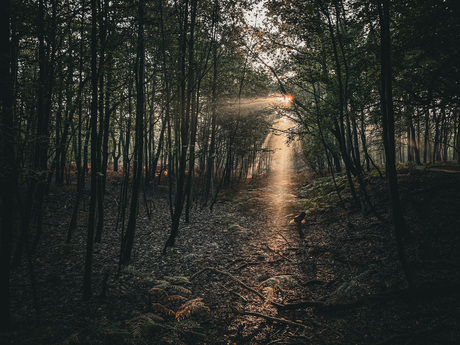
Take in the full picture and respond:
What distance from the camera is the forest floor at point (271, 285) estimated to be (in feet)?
12.0

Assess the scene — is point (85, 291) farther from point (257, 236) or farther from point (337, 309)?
point (257, 236)

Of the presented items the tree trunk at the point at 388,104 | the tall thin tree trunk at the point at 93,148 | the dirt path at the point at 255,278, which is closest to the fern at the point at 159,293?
the dirt path at the point at 255,278

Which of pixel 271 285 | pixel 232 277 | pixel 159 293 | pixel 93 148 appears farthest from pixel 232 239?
pixel 93 148

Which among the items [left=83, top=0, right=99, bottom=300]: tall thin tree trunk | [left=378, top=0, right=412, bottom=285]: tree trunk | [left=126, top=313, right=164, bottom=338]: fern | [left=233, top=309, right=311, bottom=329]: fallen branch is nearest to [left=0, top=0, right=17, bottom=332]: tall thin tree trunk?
[left=83, top=0, right=99, bottom=300]: tall thin tree trunk

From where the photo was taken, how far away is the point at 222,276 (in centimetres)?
609

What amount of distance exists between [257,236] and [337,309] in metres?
5.06

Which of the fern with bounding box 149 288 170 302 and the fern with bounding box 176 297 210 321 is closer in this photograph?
the fern with bounding box 176 297 210 321

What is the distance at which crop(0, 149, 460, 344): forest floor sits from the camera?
3.66 meters

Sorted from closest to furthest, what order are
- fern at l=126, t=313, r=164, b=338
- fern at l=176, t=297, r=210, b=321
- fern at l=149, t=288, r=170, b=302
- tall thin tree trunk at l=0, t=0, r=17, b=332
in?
tall thin tree trunk at l=0, t=0, r=17, b=332 → fern at l=126, t=313, r=164, b=338 → fern at l=176, t=297, r=210, b=321 → fern at l=149, t=288, r=170, b=302

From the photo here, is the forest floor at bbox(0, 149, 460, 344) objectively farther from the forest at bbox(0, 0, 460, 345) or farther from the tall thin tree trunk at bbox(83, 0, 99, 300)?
the tall thin tree trunk at bbox(83, 0, 99, 300)

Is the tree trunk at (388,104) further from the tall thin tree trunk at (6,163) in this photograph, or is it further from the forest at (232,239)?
the tall thin tree trunk at (6,163)

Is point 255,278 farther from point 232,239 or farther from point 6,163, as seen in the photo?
point 6,163

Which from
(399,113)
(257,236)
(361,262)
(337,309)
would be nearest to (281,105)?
(399,113)

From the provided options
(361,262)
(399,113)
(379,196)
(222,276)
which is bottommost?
(222,276)
